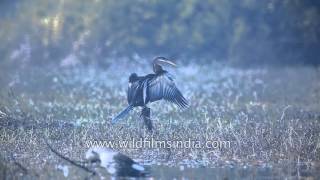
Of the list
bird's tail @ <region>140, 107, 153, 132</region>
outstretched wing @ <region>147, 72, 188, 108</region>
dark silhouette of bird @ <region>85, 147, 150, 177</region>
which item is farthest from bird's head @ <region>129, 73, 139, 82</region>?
dark silhouette of bird @ <region>85, 147, 150, 177</region>

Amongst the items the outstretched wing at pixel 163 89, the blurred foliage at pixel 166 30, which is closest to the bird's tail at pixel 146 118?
the outstretched wing at pixel 163 89

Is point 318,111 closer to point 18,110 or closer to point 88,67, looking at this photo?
point 18,110

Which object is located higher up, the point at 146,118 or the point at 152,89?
the point at 152,89

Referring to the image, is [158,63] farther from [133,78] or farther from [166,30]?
[166,30]

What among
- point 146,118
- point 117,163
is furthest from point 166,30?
point 117,163

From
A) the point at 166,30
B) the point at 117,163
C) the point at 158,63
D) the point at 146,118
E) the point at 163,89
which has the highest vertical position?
the point at 166,30

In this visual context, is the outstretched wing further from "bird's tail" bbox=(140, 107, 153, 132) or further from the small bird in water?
Answer: "bird's tail" bbox=(140, 107, 153, 132)

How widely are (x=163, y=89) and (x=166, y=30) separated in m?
12.2

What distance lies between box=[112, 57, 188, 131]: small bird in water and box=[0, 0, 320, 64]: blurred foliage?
36.4 feet

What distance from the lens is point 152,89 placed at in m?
11.1

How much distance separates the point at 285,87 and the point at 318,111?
13.0ft

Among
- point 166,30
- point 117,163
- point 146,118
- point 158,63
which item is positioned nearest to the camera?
point 117,163

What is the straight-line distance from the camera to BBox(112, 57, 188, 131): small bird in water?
→ 11023 millimetres

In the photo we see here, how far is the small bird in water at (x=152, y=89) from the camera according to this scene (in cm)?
1102
